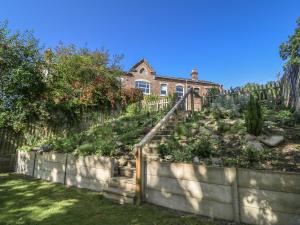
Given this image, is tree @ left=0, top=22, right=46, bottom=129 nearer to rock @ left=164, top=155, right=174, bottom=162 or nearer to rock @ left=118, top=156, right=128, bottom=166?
rock @ left=118, top=156, right=128, bottom=166

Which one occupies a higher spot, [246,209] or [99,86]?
[99,86]

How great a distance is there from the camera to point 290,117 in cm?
693

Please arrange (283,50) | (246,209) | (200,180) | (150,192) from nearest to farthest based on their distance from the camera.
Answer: (246,209) < (200,180) < (150,192) < (283,50)

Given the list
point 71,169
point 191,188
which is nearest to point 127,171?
point 71,169

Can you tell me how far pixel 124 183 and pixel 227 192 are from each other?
250 centimetres

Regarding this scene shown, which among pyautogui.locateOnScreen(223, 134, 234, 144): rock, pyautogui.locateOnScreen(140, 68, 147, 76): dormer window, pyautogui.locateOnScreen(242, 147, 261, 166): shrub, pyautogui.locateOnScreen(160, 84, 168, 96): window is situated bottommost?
pyautogui.locateOnScreen(242, 147, 261, 166): shrub

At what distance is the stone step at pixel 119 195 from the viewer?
4938 millimetres

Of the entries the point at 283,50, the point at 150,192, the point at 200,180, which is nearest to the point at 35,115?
the point at 150,192

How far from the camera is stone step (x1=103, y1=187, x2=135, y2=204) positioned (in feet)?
16.2

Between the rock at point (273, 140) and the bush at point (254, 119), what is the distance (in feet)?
1.18

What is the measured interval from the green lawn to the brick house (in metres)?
19.2

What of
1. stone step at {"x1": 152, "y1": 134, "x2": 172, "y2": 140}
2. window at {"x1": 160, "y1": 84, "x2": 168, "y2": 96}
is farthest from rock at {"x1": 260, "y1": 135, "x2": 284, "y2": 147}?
window at {"x1": 160, "y1": 84, "x2": 168, "y2": 96}

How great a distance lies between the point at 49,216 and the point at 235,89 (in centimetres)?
913

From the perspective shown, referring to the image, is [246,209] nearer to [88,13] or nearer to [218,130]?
[218,130]
